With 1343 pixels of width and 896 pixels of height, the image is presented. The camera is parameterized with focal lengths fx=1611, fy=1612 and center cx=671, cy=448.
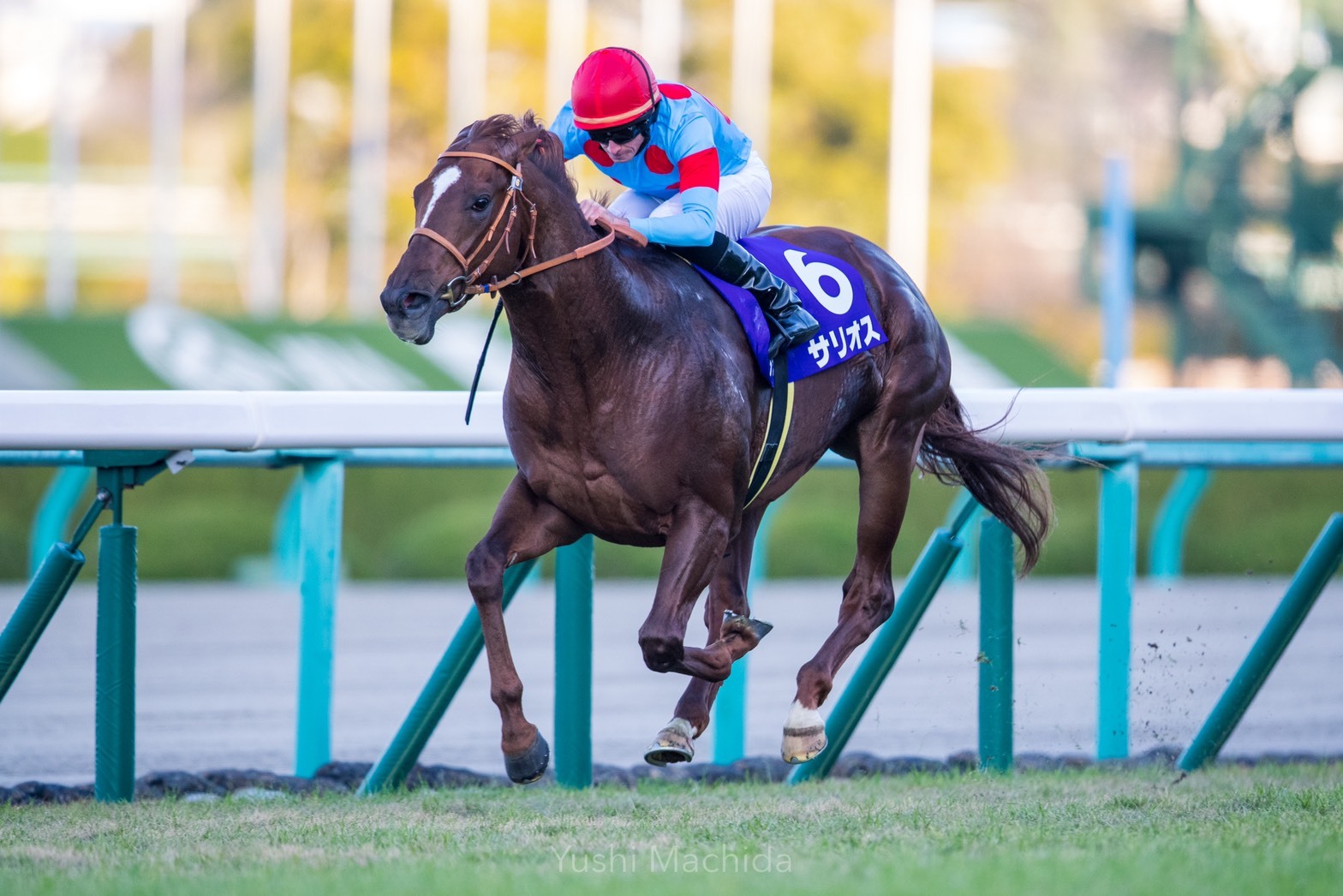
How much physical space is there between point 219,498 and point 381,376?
203 cm

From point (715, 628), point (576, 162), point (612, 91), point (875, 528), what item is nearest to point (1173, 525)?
point (875, 528)

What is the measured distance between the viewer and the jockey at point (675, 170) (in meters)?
3.57

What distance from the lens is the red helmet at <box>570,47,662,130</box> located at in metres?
3.54

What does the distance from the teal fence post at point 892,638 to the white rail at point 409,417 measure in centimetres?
39

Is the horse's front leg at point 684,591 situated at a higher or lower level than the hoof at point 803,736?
higher

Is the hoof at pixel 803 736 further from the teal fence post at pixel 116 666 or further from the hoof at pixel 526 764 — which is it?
the teal fence post at pixel 116 666

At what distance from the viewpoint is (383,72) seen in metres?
17.5

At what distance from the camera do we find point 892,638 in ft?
15.1

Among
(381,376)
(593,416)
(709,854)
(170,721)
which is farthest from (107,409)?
(381,376)

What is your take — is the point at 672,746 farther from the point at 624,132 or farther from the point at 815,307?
the point at 624,132

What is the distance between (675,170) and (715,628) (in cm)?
116

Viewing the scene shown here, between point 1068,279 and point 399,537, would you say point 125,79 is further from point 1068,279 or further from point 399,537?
point 399,537

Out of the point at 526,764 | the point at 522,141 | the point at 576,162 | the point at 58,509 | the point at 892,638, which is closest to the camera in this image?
the point at 522,141

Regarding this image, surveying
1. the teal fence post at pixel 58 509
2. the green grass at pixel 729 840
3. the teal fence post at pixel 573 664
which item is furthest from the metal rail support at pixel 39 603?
the teal fence post at pixel 58 509
